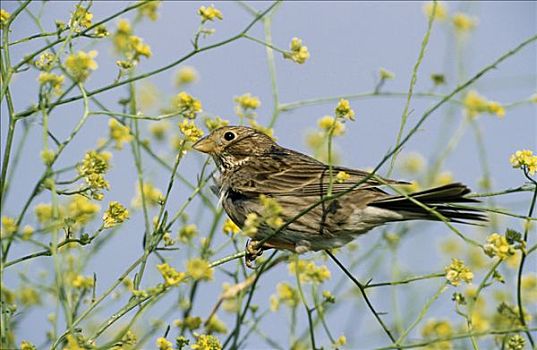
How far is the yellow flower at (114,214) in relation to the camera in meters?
3.49

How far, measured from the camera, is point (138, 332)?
387 cm

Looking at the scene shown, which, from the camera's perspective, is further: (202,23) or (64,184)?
(202,23)

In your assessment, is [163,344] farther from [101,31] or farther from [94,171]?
[101,31]

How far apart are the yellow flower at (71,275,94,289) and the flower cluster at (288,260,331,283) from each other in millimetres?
1001

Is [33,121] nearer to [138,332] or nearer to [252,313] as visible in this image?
[138,332]

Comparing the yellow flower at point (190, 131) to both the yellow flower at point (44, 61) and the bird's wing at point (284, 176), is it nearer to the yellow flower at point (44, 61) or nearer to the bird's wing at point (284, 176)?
the yellow flower at point (44, 61)

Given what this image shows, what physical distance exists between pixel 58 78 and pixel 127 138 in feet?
2.86

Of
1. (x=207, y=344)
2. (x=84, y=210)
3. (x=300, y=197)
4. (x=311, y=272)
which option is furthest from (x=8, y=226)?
(x=300, y=197)

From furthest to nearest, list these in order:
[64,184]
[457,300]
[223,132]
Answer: [223,132] → [457,300] → [64,184]

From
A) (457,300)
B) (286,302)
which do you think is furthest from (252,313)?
(457,300)

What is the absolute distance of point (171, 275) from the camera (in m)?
3.00

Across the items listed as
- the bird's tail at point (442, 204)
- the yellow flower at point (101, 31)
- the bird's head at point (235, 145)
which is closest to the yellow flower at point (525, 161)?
the bird's tail at point (442, 204)

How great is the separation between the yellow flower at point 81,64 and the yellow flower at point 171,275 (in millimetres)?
746

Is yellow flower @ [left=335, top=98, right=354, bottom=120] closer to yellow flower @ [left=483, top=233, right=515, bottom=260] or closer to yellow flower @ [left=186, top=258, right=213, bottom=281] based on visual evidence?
yellow flower @ [left=483, top=233, right=515, bottom=260]
